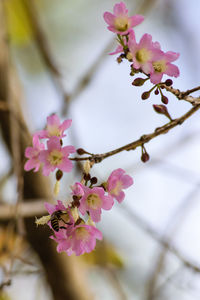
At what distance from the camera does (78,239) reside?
0.62 metres

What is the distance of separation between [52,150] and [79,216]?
0.37 feet

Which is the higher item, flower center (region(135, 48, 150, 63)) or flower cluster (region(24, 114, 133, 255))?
flower center (region(135, 48, 150, 63))

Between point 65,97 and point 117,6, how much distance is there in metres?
1.20

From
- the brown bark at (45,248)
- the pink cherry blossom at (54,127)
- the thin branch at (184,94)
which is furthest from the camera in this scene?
the brown bark at (45,248)

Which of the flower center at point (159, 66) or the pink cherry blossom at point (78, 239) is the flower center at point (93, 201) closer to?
the pink cherry blossom at point (78, 239)

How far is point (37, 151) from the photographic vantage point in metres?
0.72

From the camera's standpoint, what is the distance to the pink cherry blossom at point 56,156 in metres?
0.64

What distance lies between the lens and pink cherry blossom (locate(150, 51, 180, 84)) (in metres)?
0.60

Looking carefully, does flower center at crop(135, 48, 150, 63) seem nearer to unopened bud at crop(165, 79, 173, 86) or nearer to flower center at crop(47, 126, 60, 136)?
unopened bud at crop(165, 79, 173, 86)

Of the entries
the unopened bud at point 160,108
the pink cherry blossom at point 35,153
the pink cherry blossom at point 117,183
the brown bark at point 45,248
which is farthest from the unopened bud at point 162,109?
the brown bark at point 45,248

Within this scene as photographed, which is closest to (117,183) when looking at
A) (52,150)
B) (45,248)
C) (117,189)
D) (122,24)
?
(117,189)

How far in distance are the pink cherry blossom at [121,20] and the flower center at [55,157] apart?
8.2 inches

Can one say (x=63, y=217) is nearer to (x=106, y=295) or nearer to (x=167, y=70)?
(x=167, y=70)

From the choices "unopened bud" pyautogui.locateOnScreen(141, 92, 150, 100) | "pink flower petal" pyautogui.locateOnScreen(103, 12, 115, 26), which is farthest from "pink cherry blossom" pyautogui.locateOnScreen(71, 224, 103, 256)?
"pink flower petal" pyautogui.locateOnScreen(103, 12, 115, 26)
